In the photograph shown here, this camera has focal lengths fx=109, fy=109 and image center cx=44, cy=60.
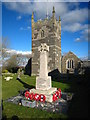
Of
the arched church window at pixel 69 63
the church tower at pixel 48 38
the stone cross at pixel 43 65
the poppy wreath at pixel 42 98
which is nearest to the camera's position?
the poppy wreath at pixel 42 98

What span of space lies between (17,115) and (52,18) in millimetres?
22521

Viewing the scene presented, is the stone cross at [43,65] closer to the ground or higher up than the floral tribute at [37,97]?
higher up

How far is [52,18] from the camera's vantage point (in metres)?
24.6

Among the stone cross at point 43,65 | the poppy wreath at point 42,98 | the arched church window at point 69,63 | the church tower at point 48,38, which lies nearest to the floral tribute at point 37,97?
the poppy wreath at point 42,98

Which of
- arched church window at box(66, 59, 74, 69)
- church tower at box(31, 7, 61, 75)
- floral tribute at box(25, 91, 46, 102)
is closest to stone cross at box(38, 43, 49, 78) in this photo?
floral tribute at box(25, 91, 46, 102)

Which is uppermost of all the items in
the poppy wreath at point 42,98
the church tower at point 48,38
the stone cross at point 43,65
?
the church tower at point 48,38

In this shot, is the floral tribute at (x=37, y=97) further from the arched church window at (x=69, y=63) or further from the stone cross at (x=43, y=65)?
the arched church window at (x=69, y=63)

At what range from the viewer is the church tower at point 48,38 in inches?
958

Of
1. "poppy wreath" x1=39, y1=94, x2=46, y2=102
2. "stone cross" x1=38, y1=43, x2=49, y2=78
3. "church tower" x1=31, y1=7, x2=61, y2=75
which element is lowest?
"poppy wreath" x1=39, y1=94, x2=46, y2=102

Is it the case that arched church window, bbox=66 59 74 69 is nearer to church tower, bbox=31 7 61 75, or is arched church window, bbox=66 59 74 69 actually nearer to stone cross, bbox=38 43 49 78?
church tower, bbox=31 7 61 75

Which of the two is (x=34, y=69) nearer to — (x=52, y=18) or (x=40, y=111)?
(x=52, y=18)

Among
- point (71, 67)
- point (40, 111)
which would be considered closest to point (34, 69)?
point (71, 67)

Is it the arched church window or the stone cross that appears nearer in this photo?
the stone cross

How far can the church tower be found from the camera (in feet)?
79.8
